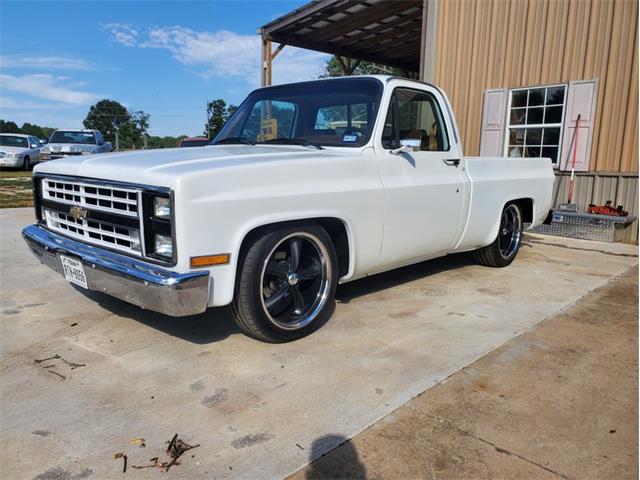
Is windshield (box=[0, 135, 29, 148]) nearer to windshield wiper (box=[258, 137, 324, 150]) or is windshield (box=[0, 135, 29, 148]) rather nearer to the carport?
the carport

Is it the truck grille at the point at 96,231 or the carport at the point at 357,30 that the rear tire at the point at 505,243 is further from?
the carport at the point at 357,30

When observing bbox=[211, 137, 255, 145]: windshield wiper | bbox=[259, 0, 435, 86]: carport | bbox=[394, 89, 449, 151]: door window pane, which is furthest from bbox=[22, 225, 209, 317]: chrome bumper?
bbox=[259, 0, 435, 86]: carport

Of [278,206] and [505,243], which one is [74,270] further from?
[505,243]

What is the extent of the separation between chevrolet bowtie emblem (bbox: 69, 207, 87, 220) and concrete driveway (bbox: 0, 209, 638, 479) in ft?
2.76

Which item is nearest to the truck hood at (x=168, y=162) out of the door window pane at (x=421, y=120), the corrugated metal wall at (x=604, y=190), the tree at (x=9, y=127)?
the door window pane at (x=421, y=120)

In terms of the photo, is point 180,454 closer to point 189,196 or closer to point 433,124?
point 189,196

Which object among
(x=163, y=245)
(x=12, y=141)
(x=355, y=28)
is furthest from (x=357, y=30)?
(x=12, y=141)

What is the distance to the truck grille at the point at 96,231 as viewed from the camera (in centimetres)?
302

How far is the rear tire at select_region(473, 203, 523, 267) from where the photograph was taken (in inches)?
222

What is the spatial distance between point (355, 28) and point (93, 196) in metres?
11.3

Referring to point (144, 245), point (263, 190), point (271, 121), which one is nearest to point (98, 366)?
point (144, 245)

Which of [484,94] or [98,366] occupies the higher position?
[484,94]

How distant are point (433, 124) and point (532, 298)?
1.81 meters

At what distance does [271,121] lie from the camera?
14.6 feet
